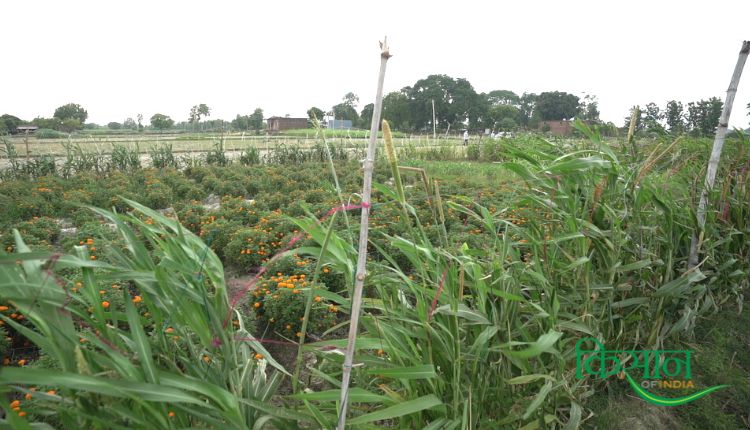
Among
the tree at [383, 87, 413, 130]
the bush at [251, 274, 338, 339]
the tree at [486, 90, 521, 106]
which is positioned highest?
the tree at [486, 90, 521, 106]

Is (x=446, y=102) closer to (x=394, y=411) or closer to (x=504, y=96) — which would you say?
(x=394, y=411)

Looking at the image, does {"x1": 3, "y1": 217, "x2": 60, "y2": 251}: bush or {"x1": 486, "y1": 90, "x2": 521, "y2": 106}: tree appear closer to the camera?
{"x1": 3, "y1": 217, "x2": 60, "y2": 251}: bush

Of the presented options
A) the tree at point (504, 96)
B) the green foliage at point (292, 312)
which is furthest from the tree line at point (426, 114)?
the tree at point (504, 96)

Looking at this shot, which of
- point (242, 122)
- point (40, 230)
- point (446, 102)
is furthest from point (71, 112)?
point (40, 230)

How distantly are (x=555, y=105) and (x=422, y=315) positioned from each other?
200 feet

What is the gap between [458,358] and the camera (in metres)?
1.20

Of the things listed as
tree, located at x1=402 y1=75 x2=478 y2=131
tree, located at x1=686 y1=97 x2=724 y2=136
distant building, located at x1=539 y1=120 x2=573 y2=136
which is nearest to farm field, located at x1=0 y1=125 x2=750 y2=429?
distant building, located at x1=539 y1=120 x2=573 y2=136

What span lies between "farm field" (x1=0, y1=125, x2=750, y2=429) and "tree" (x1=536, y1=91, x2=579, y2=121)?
54.5 m

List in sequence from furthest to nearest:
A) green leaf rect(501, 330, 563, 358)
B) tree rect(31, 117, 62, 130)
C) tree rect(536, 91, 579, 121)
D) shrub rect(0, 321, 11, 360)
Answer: tree rect(536, 91, 579, 121), tree rect(31, 117, 62, 130), shrub rect(0, 321, 11, 360), green leaf rect(501, 330, 563, 358)

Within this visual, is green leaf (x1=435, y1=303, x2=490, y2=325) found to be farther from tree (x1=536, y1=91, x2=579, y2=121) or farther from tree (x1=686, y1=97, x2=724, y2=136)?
tree (x1=536, y1=91, x2=579, y2=121)

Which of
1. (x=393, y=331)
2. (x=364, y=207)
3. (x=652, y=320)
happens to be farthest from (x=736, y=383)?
(x=364, y=207)

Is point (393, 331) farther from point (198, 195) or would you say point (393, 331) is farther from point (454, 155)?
point (454, 155)

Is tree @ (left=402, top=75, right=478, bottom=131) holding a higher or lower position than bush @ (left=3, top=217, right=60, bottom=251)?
higher

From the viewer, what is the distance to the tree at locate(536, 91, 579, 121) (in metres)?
52.8
